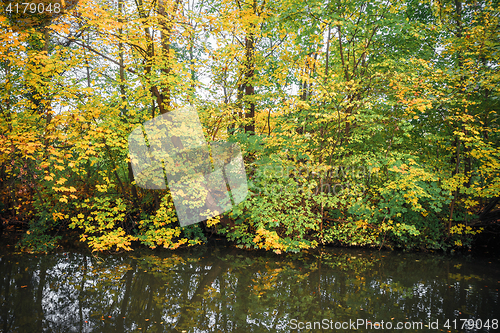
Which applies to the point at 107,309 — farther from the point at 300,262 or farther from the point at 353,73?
the point at 353,73

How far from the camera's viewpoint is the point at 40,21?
4.58 m

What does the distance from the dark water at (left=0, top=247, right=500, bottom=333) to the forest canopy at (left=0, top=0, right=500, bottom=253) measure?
2.28ft

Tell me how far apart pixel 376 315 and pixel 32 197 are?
9.00m

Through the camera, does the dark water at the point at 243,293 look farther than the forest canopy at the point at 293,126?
No

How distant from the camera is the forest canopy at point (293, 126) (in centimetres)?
647

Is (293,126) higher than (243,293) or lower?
higher

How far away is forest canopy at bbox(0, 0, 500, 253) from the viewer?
6.47 metres

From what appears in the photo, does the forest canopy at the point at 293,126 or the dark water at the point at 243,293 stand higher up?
the forest canopy at the point at 293,126

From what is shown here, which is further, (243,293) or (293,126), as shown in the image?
(293,126)

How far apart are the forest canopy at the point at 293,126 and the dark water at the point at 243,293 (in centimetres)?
69

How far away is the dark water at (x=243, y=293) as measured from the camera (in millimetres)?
3932

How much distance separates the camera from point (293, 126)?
7051 mm

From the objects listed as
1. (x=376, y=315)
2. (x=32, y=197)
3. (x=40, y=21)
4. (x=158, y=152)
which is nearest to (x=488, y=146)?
(x=376, y=315)

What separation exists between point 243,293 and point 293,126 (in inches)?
161
